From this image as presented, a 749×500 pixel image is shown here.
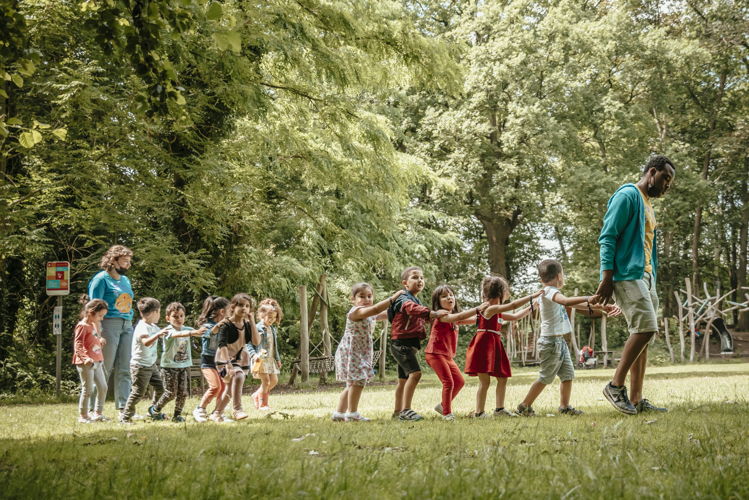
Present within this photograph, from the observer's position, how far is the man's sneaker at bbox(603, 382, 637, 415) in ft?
20.2

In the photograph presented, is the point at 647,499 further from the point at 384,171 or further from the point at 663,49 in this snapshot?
the point at 663,49

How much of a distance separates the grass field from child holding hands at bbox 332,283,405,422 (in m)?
0.66

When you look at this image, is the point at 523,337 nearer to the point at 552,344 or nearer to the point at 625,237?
the point at 552,344

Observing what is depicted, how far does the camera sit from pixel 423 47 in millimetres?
14602

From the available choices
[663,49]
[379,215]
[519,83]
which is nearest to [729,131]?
[663,49]

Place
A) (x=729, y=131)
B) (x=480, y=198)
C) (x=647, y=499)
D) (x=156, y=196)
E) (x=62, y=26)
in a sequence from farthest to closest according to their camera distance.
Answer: (x=729, y=131)
(x=480, y=198)
(x=156, y=196)
(x=62, y=26)
(x=647, y=499)

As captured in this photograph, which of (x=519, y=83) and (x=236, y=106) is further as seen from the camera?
(x=519, y=83)

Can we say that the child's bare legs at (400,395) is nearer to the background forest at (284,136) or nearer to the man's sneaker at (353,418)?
the man's sneaker at (353,418)

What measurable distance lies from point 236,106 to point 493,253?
20.5m

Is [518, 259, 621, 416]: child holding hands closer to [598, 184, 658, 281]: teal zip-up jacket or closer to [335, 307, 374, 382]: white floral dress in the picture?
[598, 184, 658, 281]: teal zip-up jacket

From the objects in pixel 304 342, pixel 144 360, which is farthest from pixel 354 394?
pixel 304 342

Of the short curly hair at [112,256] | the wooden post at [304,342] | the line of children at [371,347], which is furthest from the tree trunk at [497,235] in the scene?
the line of children at [371,347]

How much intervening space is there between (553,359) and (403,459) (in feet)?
10.4

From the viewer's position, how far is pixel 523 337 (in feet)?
99.6
